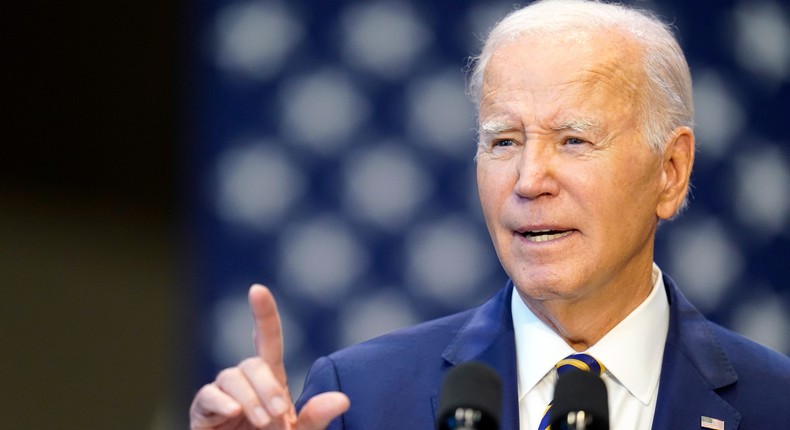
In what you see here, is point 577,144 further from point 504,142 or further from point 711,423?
point 711,423

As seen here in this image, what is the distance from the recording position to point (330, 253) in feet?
10.2

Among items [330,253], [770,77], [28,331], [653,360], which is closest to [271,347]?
[653,360]

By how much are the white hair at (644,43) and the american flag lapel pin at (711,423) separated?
507 mm

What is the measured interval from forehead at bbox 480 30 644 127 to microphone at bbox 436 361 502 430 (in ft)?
2.34

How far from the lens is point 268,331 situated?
5.36 feet

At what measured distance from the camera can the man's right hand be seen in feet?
5.11

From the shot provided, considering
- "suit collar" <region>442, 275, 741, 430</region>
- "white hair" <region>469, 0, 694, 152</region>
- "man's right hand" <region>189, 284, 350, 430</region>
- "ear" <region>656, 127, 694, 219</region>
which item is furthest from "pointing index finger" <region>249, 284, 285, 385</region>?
"ear" <region>656, 127, 694, 219</region>

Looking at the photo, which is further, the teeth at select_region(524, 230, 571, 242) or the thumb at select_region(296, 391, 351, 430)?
the teeth at select_region(524, 230, 571, 242)

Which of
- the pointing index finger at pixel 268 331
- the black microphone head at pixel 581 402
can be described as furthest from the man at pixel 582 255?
the black microphone head at pixel 581 402

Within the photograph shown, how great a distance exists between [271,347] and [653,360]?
0.76 m

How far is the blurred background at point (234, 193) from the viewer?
3.07 meters

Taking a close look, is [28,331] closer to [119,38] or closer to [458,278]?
[119,38]

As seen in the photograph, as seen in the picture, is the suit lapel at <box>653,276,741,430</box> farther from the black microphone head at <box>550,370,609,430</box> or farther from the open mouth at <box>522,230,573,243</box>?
the black microphone head at <box>550,370,609,430</box>

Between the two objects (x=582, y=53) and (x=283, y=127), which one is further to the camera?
(x=283, y=127)
